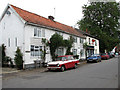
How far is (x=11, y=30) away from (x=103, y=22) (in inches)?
1116

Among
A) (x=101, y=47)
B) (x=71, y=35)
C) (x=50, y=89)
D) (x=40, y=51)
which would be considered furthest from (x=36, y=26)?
(x=101, y=47)

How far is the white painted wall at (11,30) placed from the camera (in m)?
15.2

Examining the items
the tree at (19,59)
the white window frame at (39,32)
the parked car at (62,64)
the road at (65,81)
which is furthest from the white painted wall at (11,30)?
the road at (65,81)

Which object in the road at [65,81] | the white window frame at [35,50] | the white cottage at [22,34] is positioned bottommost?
the road at [65,81]

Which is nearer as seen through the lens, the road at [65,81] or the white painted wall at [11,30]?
the road at [65,81]

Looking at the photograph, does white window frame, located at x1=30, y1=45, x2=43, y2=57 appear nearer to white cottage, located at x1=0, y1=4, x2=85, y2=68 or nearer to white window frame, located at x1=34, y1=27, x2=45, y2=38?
white cottage, located at x1=0, y1=4, x2=85, y2=68

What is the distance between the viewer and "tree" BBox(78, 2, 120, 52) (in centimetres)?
3562

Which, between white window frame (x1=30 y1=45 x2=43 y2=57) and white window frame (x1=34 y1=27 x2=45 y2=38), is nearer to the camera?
white window frame (x1=30 y1=45 x2=43 y2=57)

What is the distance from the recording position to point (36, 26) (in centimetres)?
1622

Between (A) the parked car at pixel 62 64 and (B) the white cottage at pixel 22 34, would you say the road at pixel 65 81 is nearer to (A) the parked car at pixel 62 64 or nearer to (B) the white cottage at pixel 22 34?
Answer: (A) the parked car at pixel 62 64

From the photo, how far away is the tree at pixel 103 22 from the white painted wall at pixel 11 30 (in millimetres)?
25463

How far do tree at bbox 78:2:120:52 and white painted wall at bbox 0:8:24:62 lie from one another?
25.5 m

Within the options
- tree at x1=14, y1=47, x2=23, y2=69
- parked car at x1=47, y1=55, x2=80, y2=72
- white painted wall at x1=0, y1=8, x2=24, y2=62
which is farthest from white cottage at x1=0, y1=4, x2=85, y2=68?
parked car at x1=47, y1=55, x2=80, y2=72

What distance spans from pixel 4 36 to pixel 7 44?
130 centimetres
